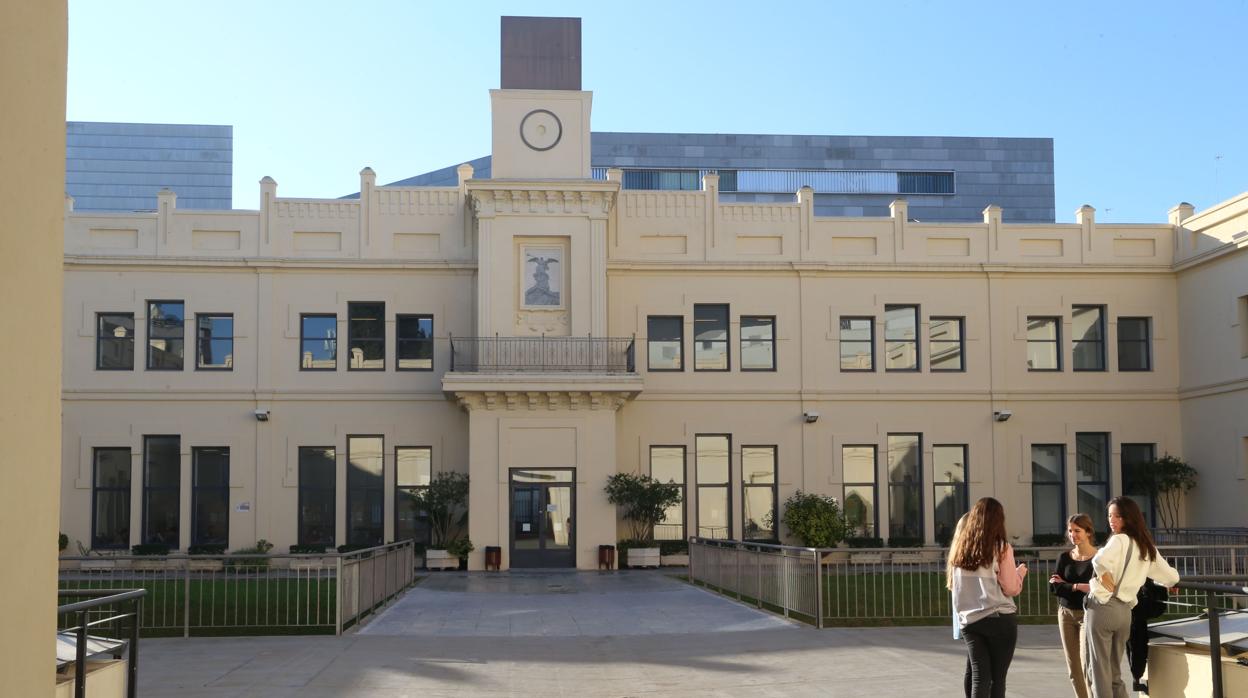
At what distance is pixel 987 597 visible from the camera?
8.34m

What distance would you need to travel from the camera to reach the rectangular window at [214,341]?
3083cm

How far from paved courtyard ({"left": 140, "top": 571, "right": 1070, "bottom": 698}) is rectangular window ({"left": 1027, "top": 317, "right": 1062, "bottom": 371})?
1665cm

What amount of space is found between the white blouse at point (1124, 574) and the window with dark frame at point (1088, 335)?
2526cm

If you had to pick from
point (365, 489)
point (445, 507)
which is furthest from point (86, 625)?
point (365, 489)

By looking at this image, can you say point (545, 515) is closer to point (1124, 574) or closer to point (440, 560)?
point (440, 560)

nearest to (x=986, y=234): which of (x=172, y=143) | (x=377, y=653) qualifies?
(x=377, y=653)

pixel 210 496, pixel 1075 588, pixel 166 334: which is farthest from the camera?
pixel 166 334

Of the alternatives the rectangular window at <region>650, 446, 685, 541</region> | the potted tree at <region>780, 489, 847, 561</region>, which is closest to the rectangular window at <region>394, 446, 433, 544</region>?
the rectangular window at <region>650, 446, 685, 541</region>

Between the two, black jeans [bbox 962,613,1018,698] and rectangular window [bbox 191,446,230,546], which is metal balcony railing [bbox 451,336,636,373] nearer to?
rectangular window [bbox 191,446,230,546]

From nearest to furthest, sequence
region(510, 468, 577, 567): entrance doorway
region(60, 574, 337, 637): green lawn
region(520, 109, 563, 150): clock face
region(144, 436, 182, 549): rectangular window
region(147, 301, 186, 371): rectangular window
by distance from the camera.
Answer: region(60, 574, 337, 637): green lawn
region(510, 468, 577, 567): entrance doorway
region(144, 436, 182, 549): rectangular window
region(520, 109, 563, 150): clock face
region(147, 301, 186, 371): rectangular window

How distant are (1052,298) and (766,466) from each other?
347 inches

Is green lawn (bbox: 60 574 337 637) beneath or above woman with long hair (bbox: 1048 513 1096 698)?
beneath

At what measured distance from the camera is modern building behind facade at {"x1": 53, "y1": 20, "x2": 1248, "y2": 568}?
2981 cm

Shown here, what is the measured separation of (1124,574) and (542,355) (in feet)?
71.6
